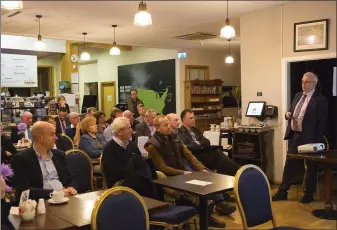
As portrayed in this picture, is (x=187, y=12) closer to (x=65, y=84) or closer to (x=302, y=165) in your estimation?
(x=302, y=165)

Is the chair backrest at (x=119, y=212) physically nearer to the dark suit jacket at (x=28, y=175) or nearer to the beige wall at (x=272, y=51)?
the dark suit jacket at (x=28, y=175)

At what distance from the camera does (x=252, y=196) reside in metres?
2.36

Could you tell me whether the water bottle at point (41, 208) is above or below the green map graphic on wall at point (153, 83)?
below

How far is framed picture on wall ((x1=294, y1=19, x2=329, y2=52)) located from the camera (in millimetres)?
4555

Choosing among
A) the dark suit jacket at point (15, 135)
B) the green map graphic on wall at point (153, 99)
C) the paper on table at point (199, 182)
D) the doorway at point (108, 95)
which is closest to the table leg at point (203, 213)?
the paper on table at point (199, 182)

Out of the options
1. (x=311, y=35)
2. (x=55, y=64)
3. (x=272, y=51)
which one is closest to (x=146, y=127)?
(x=272, y=51)

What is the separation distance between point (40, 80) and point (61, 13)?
233 inches

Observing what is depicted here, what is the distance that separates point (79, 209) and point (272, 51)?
12.8ft

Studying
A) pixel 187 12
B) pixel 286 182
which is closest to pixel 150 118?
pixel 187 12

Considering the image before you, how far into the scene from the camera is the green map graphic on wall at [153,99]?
9695 millimetres

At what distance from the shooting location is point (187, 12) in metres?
5.39

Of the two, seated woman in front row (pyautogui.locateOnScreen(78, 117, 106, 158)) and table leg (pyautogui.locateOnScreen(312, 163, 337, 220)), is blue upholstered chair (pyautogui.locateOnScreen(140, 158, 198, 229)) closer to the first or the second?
seated woman in front row (pyautogui.locateOnScreen(78, 117, 106, 158))

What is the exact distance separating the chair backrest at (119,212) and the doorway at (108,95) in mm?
9449

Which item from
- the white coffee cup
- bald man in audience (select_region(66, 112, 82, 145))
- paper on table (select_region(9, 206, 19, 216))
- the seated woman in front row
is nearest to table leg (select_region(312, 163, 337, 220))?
the seated woman in front row
